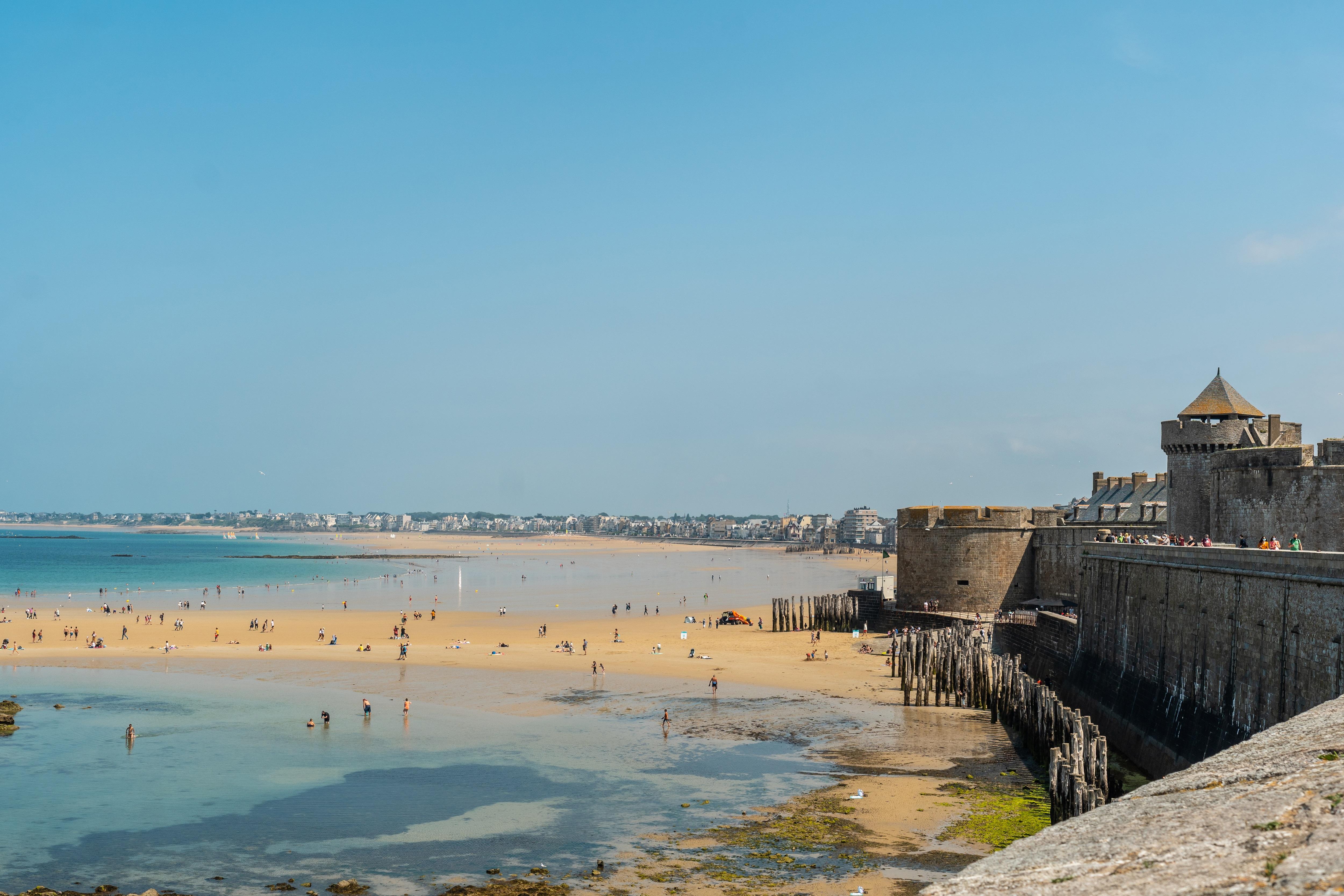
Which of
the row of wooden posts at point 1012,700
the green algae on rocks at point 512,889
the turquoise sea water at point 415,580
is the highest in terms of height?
the row of wooden posts at point 1012,700

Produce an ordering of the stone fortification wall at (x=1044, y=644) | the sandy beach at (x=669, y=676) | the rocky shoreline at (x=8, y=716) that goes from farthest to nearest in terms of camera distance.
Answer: the stone fortification wall at (x=1044, y=644), the rocky shoreline at (x=8, y=716), the sandy beach at (x=669, y=676)

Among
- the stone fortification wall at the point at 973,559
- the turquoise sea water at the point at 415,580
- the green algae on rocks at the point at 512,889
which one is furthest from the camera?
the turquoise sea water at the point at 415,580

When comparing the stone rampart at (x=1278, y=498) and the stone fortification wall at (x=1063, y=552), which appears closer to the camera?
the stone rampart at (x=1278, y=498)

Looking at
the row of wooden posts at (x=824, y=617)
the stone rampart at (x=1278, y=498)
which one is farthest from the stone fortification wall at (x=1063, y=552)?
the row of wooden posts at (x=824, y=617)

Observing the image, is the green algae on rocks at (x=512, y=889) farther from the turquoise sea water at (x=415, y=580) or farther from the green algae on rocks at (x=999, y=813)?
the turquoise sea water at (x=415, y=580)

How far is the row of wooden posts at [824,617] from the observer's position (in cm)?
5512

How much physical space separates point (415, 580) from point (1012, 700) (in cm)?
8267

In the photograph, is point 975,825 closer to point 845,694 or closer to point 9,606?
point 845,694

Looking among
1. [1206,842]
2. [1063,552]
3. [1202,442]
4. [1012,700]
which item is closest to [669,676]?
[1012,700]

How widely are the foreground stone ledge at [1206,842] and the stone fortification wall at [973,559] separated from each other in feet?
128

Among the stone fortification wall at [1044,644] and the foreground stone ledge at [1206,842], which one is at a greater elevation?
the foreground stone ledge at [1206,842]

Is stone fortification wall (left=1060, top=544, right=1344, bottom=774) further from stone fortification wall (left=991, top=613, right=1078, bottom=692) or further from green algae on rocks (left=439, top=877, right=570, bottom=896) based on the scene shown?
green algae on rocks (left=439, top=877, right=570, bottom=896)

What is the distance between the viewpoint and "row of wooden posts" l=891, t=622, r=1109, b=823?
1888cm

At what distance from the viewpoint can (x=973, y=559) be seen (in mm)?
47125
